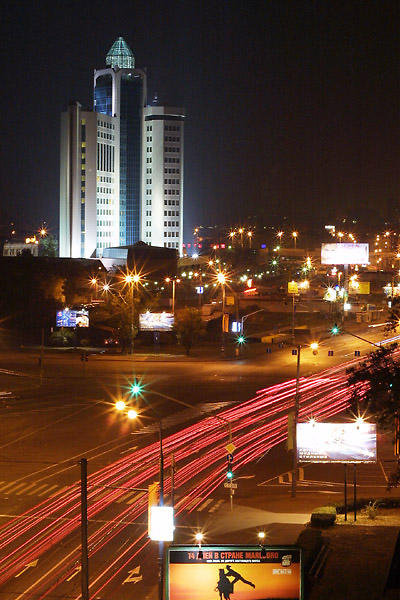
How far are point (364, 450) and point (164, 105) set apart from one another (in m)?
143

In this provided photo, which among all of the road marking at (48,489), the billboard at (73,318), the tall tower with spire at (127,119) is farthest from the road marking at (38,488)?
the tall tower with spire at (127,119)

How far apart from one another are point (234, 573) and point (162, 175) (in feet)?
503

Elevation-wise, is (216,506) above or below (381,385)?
below

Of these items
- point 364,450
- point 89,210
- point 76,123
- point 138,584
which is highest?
point 76,123

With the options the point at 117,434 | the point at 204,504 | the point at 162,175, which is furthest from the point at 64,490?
the point at 162,175

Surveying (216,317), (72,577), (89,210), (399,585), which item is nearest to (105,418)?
(72,577)

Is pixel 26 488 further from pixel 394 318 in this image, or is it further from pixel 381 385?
pixel 394 318

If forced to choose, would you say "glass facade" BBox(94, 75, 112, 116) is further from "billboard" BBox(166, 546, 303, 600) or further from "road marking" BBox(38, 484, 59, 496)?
"billboard" BBox(166, 546, 303, 600)

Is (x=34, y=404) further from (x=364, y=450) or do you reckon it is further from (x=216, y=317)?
(x=216, y=317)

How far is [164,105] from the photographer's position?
16488cm

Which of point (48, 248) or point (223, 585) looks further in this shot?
point (48, 248)

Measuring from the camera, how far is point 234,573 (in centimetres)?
1553

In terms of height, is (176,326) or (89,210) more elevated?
(89,210)

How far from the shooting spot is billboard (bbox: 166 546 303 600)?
610 inches
